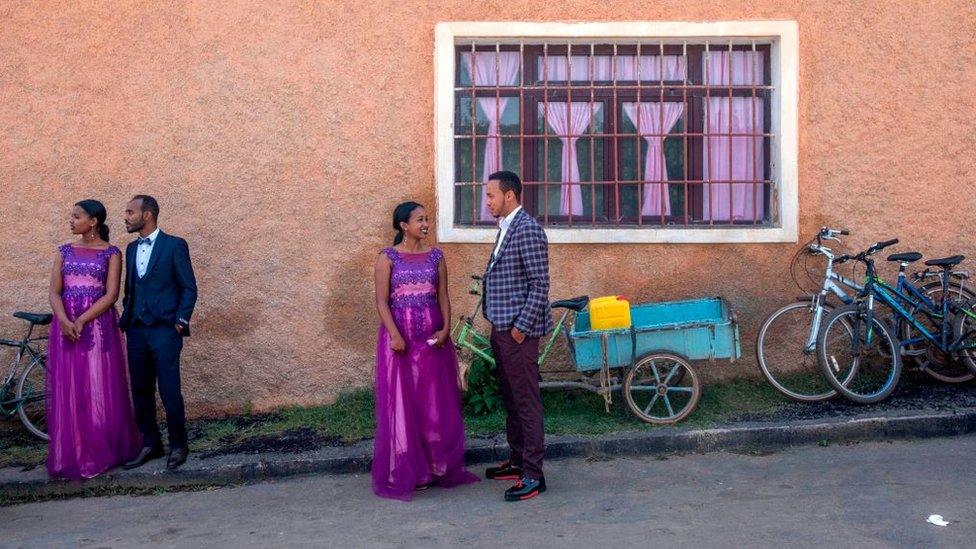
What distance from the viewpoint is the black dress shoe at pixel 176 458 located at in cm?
628

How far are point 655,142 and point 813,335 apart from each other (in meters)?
1.87

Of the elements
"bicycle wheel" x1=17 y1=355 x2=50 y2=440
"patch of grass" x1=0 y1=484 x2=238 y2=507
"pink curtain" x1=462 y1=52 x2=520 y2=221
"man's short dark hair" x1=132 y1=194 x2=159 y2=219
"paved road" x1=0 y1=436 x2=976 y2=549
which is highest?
"pink curtain" x1=462 y1=52 x2=520 y2=221

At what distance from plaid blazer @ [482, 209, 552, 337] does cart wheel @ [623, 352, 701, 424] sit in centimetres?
147

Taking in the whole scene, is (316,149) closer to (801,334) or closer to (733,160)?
(733,160)

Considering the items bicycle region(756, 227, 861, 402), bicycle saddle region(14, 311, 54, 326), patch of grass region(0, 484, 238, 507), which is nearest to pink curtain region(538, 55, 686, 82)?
bicycle region(756, 227, 861, 402)

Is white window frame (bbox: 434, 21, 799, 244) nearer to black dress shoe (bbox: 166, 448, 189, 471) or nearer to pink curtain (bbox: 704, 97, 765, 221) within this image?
pink curtain (bbox: 704, 97, 765, 221)

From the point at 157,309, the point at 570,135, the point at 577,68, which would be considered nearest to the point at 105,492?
the point at 157,309

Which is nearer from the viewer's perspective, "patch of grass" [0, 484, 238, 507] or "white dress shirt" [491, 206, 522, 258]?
"white dress shirt" [491, 206, 522, 258]

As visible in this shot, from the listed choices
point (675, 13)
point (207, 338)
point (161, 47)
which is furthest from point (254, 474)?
point (675, 13)

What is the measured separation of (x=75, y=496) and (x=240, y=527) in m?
1.51

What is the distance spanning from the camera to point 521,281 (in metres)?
5.59

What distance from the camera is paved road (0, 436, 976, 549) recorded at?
15.9 ft

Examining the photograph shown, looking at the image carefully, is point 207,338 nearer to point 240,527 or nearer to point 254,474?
point 254,474

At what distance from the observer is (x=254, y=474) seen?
6301mm
